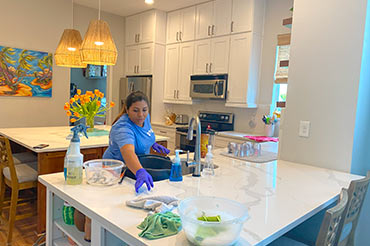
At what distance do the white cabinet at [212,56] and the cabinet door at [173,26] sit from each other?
1.82 feet

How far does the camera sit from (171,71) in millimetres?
5168

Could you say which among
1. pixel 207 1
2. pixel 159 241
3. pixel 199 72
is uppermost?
pixel 207 1

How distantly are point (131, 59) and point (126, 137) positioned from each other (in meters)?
4.10

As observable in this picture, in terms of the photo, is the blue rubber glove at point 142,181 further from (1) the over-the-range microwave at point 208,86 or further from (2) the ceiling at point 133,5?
(2) the ceiling at point 133,5

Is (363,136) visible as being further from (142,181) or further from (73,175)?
(73,175)

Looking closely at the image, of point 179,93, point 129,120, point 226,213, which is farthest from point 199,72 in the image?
point 226,213

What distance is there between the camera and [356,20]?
185 centimetres

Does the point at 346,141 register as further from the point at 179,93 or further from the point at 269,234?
the point at 179,93

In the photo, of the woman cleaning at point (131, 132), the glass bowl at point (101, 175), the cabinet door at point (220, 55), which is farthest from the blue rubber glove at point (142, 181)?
the cabinet door at point (220, 55)

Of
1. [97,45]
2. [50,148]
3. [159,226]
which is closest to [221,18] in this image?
[97,45]

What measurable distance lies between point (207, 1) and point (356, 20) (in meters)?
3.05

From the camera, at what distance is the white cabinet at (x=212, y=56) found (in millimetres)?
4266

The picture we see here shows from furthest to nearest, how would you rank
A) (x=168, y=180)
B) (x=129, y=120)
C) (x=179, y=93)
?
1. (x=179, y=93)
2. (x=129, y=120)
3. (x=168, y=180)

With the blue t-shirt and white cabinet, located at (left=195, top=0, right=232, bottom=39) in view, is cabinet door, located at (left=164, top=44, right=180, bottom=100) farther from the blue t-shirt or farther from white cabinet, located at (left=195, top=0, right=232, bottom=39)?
the blue t-shirt
